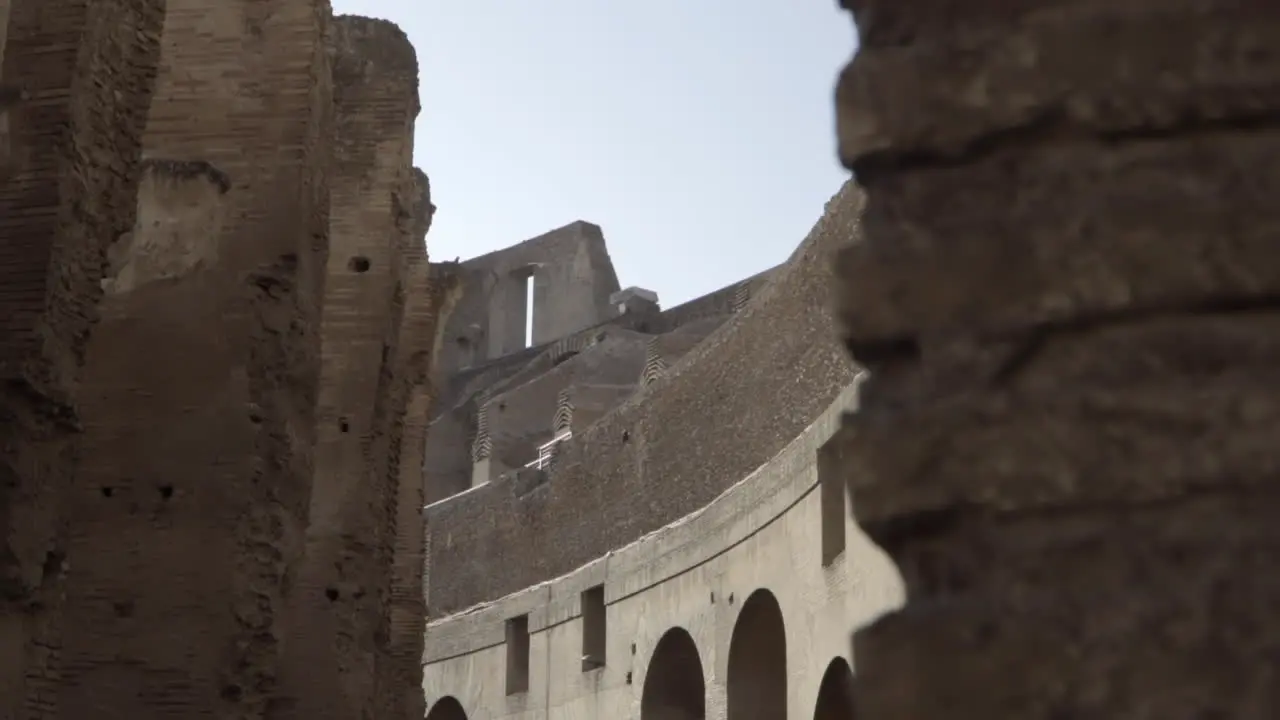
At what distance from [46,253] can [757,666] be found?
10761 mm

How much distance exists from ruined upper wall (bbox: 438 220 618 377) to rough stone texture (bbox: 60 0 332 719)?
97.3ft

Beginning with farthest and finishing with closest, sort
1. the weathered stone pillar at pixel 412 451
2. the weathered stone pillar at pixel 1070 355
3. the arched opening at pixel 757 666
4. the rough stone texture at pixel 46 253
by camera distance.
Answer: the arched opening at pixel 757 666 → the weathered stone pillar at pixel 412 451 → the rough stone texture at pixel 46 253 → the weathered stone pillar at pixel 1070 355

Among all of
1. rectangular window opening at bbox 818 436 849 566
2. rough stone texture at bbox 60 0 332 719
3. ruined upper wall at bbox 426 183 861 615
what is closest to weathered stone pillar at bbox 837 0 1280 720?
rough stone texture at bbox 60 0 332 719

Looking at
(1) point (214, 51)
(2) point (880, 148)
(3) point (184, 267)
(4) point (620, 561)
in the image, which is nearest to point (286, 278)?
(3) point (184, 267)

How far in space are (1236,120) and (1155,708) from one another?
0.68 metres

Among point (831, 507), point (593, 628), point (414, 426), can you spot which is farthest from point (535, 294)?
point (831, 507)

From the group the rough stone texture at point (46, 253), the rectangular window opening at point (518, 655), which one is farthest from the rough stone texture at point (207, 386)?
the rectangular window opening at point (518, 655)

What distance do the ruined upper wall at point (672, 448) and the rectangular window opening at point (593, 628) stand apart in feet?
3.10

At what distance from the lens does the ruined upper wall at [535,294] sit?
39219 mm

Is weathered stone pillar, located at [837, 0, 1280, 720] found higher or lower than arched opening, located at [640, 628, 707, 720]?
lower

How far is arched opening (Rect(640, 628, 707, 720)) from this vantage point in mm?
18203

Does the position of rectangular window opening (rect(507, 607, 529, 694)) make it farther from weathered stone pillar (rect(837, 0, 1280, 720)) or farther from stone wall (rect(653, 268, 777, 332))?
weathered stone pillar (rect(837, 0, 1280, 720))

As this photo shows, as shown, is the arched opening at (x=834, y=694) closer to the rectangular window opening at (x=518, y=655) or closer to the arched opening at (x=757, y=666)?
the arched opening at (x=757, y=666)

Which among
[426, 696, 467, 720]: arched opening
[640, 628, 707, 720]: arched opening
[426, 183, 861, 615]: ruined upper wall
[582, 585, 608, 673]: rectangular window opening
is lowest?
[640, 628, 707, 720]: arched opening
